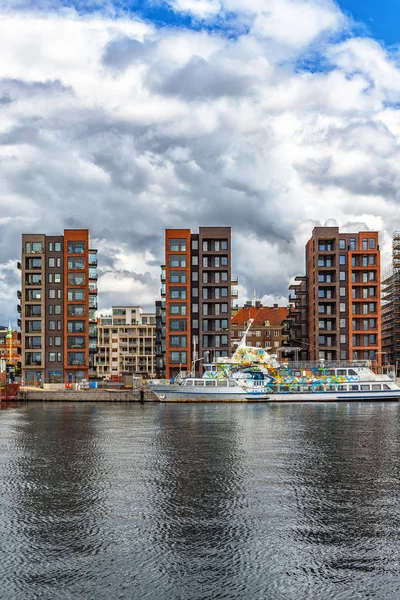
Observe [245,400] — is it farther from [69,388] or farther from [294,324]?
[294,324]

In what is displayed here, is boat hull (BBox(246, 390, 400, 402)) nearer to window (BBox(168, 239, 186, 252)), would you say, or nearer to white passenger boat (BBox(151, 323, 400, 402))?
white passenger boat (BBox(151, 323, 400, 402))

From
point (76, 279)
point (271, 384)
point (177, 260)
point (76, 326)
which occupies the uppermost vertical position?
point (177, 260)

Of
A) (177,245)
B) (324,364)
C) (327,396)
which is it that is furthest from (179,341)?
(327,396)

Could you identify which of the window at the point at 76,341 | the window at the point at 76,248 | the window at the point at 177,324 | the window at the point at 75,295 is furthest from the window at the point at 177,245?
the window at the point at 76,341

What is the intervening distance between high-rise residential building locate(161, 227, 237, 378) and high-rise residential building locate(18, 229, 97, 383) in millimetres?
17501

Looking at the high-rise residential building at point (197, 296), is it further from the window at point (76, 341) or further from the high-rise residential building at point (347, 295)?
the high-rise residential building at point (347, 295)

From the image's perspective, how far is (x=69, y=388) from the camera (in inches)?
5266

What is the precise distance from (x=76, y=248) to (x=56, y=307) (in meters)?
13.0

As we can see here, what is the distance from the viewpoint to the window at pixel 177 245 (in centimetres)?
14775

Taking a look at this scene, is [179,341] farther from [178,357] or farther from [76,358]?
[76,358]

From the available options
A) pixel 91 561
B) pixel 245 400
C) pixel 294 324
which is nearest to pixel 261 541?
pixel 91 561

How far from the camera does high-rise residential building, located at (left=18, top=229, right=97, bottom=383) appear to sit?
485 feet

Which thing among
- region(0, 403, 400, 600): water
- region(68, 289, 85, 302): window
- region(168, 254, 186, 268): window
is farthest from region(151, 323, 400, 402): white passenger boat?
region(0, 403, 400, 600): water

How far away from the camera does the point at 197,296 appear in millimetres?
149750
